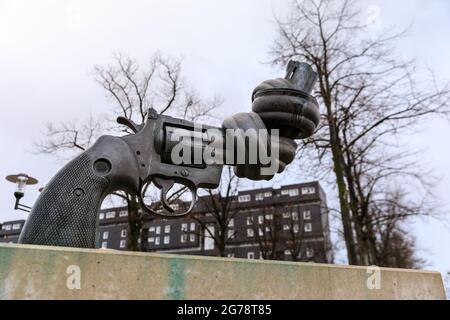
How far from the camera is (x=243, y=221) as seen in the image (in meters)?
19.4

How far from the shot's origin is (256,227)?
13.7m

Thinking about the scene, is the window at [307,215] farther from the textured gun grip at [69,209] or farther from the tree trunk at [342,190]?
the textured gun grip at [69,209]

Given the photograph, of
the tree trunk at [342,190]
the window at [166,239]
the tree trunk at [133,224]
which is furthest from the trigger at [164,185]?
the window at [166,239]

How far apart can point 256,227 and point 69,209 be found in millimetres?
12998

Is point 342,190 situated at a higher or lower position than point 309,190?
lower

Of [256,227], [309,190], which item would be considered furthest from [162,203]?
[309,190]

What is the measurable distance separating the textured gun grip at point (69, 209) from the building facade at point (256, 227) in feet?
0.27

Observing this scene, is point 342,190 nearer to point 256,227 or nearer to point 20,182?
point 20,182

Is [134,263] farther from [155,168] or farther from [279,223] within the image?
[279,223]

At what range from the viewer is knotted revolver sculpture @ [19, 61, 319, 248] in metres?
1.04

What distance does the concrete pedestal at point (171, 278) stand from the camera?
0.74 m

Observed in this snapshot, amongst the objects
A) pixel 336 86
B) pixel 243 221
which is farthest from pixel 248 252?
pixel 336 86

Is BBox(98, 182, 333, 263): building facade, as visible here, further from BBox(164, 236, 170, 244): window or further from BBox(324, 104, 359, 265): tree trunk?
BBox(324, 104, 359, 265): tree trunk

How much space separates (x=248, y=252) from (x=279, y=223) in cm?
932
